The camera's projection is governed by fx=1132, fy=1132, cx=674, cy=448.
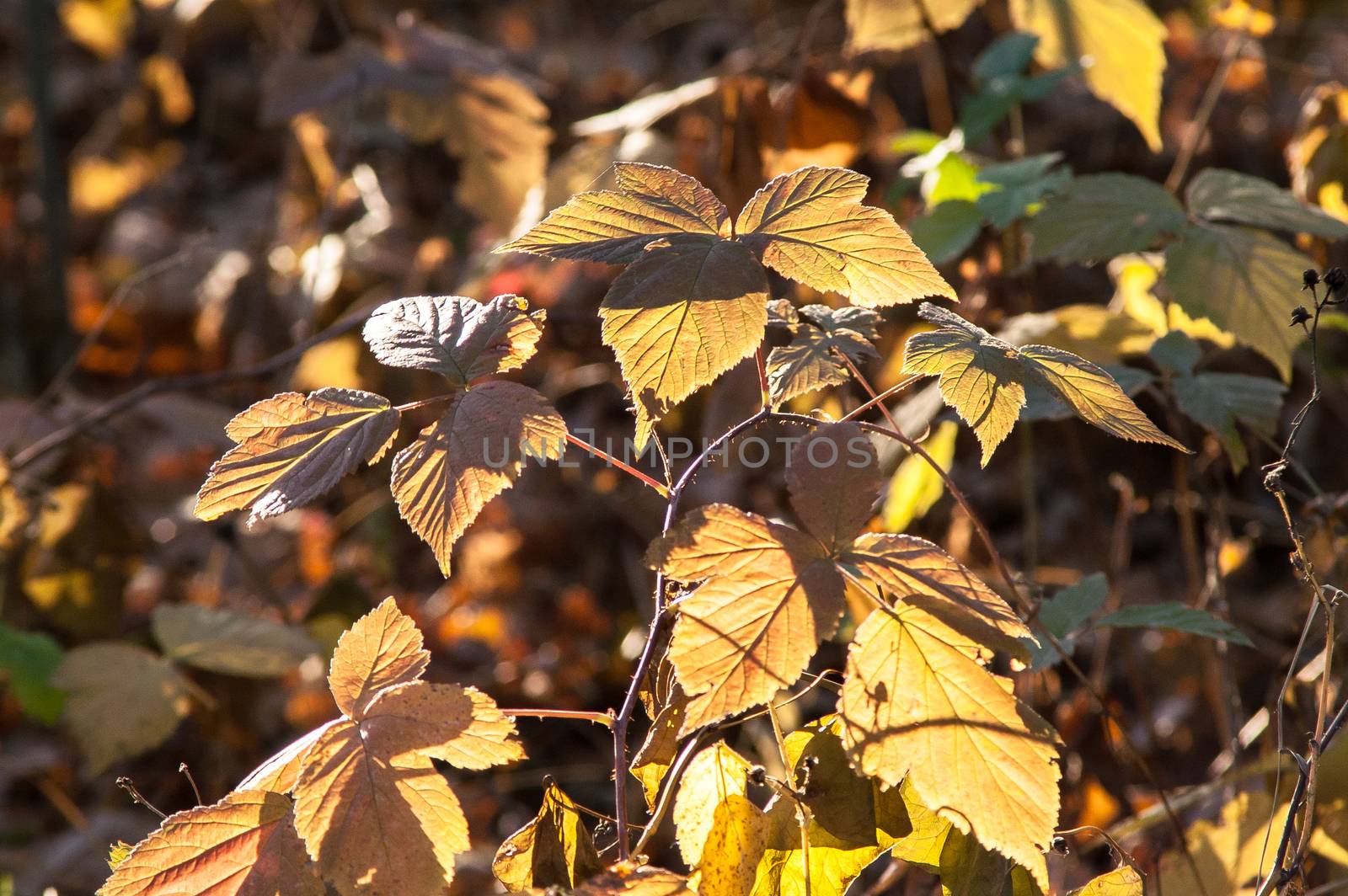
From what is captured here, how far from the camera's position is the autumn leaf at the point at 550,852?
34.3 inches

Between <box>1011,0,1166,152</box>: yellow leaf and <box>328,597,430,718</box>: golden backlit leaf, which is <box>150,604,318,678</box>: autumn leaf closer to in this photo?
<box>328,597,430,718</box>: golden backlit leaf

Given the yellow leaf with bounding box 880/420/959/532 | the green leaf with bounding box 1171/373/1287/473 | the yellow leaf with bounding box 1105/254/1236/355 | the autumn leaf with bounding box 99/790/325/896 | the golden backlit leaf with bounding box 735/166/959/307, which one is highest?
the golden backlit leaf with bounding box 735/166/959/307

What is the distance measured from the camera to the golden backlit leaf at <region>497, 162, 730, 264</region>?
0.87 meters

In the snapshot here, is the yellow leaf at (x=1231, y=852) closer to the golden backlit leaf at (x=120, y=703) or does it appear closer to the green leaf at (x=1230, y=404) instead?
the green leaf at (x=1230, y=404)

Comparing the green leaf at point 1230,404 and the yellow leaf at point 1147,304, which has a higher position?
the green leaf at point 1230,404

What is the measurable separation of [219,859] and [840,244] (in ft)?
2.14

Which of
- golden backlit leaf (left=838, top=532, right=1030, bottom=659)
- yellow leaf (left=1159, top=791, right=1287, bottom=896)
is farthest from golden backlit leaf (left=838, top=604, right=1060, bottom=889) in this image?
yellow leaf (left=1159, top=791, right=1287, bottom=896)

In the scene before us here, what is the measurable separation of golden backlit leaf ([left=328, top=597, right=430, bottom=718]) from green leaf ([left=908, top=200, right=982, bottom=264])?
88 cm

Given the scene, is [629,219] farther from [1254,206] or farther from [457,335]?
[1254,206]

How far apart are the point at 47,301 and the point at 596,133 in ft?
4.88

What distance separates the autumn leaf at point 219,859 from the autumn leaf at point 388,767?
2.1 inches

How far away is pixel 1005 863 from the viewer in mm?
895

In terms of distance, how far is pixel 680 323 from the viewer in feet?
2.83

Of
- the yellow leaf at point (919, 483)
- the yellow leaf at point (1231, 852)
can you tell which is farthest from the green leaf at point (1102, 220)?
the yellow leaf at point (1231, 852)
